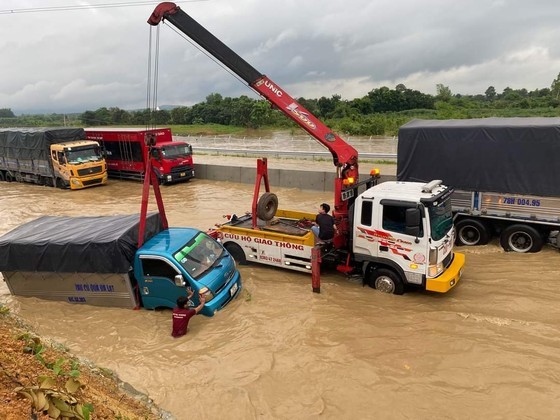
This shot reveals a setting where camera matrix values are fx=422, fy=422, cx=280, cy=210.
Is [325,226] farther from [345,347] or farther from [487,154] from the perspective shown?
[487,154]

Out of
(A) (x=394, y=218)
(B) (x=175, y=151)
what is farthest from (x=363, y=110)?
(A) (x=394, y=218)

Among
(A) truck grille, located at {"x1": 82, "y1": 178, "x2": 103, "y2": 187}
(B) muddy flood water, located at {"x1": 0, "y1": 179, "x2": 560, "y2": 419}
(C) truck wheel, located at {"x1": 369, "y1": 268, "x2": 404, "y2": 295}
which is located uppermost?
(A) truck grille, located at {"x1": 82, "y1": 178, "x2": 103, "y2": 187}

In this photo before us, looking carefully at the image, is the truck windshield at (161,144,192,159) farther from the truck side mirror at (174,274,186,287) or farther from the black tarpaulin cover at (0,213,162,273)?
the truck side mirror at (174,274,186,287)

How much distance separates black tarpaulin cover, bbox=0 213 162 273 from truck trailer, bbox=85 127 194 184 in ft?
42.1

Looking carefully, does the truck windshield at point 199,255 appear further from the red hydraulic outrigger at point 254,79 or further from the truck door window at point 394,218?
the red hydraulic outrigger at point 254,79

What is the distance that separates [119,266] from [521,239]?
9.17m

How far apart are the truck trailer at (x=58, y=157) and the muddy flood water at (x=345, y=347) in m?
13.8

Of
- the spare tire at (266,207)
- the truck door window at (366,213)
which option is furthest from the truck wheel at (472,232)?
the spare tire at (266,207)

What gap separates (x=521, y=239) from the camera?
10250 mm

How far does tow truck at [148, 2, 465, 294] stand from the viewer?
25.3 ft

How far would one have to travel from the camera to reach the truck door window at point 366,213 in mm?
8156

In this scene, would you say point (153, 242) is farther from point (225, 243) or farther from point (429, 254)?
point (429, 254)

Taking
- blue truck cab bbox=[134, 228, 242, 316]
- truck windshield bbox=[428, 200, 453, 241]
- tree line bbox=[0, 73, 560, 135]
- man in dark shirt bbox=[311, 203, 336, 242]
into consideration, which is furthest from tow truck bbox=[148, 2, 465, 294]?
tree line bbox=[0, 73, 560, 135]

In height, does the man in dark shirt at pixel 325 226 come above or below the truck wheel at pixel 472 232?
above
